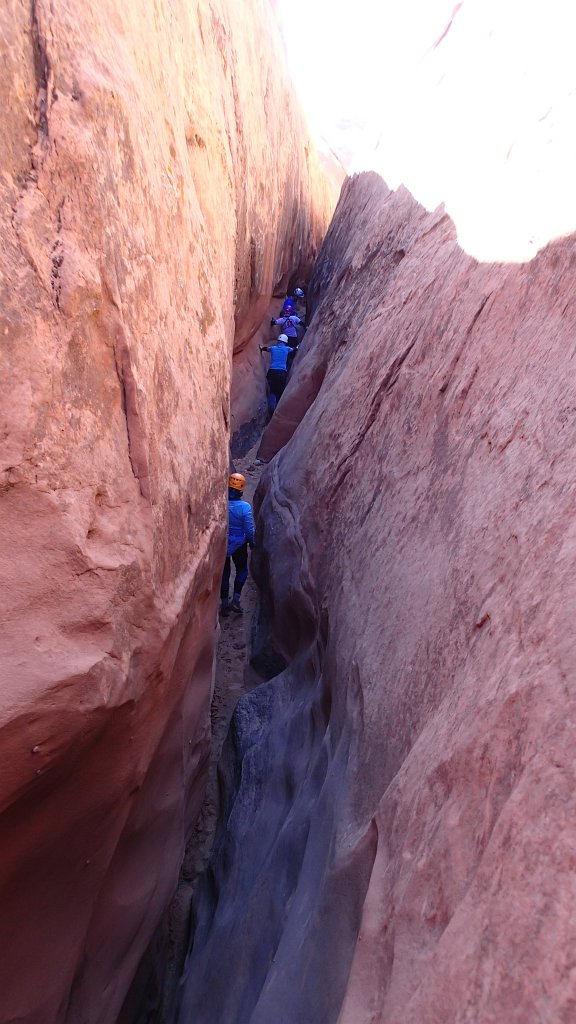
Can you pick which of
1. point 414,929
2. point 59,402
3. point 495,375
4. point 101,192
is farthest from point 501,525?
point 101,192

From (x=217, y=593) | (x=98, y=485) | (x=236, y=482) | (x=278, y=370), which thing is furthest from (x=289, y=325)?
(x=98, y=485)

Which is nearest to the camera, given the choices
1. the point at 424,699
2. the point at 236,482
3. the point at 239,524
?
the point at 424,699

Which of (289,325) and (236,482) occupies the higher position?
(289,325)

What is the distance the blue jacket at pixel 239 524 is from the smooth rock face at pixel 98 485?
2198 mm

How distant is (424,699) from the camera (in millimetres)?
2412

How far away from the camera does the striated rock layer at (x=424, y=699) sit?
4.99ft

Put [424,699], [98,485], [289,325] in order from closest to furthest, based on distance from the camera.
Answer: [98,485], [424,699], [289,325]

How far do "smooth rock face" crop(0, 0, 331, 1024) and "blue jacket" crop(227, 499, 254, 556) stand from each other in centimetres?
220

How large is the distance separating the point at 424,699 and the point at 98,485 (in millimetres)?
1347

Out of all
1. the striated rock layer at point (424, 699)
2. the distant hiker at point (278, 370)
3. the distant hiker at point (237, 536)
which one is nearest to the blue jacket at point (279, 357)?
the distant hiker at point (278, 370)

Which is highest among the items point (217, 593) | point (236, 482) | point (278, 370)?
point (278, 370)

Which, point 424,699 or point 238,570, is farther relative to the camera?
point 238,570

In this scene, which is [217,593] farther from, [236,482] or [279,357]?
[279,357]

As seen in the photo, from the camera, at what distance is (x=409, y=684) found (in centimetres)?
258
